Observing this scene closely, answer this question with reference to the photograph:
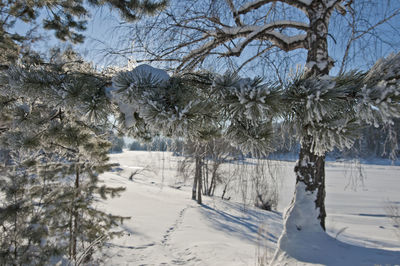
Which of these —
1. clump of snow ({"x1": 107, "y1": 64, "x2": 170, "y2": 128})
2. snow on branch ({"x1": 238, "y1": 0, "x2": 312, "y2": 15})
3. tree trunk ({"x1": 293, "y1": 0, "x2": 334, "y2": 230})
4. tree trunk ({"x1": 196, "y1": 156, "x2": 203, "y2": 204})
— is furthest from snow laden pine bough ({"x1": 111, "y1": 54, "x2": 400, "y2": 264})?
tree trunk ({"x1": 196, "y1": 156, "x2": 203, "y2": 204})

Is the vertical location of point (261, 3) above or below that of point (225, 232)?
above

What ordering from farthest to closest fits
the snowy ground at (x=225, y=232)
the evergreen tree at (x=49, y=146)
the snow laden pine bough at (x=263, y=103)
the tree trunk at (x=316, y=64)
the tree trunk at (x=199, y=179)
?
the tree trunk at (x=199, y=179)
the snowy ground at (x=225, y=232)
the tree trunk at (x=316, y=64)
the evergreen tree at (x=49, y=146)
the snow laden pine bough at (x=263, y=103)

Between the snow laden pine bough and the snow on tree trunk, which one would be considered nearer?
the snow laden pine bough

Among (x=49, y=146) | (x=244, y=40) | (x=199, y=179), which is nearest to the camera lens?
(x=49, y=146)

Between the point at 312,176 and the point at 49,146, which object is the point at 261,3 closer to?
the point at 312,176

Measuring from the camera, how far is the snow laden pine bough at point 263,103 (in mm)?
586

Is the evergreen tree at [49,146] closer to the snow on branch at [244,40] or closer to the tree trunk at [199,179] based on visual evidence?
the snow on branch at [244,40]

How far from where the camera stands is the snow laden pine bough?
586 mm

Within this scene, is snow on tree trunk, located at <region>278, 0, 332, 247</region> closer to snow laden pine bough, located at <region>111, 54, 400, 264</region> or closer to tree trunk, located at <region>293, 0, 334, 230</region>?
tree trunk, located at <region>293, 0, 334, 230</region>

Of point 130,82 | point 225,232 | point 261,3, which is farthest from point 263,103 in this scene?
point 225,232

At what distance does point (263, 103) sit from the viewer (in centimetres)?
58

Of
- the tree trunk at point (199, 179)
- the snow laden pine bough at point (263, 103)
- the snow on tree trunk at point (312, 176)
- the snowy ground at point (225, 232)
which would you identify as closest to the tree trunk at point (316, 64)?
the snow on tree trunk at point (312, 176)

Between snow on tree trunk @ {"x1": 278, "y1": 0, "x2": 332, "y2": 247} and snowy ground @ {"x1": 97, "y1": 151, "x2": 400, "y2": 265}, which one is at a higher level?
snow on tree trunk @ {"x1": 278, "y1": 0, "x2": 332, "y2": 247}

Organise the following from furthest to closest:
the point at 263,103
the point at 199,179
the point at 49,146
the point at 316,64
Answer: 1. the point at 199,179
2. the point at 316,64
3. the point at 49,146
4. the point at 263,103
